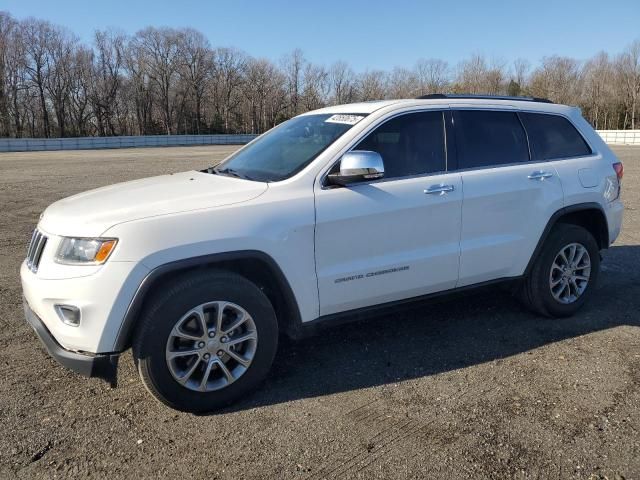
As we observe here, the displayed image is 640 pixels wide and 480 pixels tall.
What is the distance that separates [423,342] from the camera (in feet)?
13.9

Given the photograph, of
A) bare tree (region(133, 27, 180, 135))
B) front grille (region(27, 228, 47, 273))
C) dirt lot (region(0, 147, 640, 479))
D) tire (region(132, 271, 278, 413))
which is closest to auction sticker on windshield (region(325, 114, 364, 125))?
tire (region(132, 271, 278, 413))

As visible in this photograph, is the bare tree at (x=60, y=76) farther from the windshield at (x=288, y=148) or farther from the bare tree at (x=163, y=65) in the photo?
the windshield at (x=288, y=148)

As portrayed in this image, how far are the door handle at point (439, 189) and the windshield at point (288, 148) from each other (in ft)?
2.37

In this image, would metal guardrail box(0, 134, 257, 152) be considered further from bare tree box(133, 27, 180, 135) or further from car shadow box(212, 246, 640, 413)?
car shadow box(212, 246, 640, 413)

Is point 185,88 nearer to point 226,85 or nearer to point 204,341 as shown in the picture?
point 226,85

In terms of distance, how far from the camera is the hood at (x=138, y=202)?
301 centimetres

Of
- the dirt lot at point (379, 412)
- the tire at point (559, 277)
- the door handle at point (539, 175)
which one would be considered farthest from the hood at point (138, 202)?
the tire at point (559, 277)

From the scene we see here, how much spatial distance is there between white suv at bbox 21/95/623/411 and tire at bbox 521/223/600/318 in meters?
0.01

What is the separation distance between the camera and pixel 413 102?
13.3 feet

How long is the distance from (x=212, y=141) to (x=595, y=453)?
61669 mm

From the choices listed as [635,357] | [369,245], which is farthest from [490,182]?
[635,357]

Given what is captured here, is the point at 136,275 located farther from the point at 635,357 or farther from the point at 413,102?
the point at 635,357

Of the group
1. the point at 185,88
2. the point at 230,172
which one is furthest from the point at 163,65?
the point at 230,172

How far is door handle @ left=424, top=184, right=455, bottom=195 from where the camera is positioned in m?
3.82
